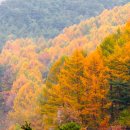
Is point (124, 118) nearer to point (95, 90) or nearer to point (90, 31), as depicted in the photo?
point (95, 90)

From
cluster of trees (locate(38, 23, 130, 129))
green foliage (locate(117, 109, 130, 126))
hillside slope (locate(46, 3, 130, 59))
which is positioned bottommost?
green foliage (locate(117, 109, 130, 126))

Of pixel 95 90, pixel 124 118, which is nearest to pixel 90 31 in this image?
pixel 95 90

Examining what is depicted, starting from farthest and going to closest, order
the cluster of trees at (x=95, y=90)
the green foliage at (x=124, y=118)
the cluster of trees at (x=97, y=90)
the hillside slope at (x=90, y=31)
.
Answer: the hillside slope at (x=90, y=31)
the cluster of trees at (x=95, y=90)
the cluster of trees at (x=97, y=90)
the green foliage at (x=124, y=118)

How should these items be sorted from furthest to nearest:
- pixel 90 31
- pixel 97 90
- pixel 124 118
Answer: pixel 90 31 < pixel 97 90 < pixel 124 118

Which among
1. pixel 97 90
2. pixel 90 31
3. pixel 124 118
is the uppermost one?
pixel 90 31

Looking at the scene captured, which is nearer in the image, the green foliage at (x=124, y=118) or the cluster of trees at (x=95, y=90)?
the green foliage at (x=124, y=118)

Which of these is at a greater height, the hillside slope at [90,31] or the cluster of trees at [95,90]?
the hillside slope at [90,31]

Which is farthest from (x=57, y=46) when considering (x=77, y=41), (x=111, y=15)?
(x=111, y=15)

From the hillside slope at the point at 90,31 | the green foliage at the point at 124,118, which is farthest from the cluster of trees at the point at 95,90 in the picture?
the hillside slope at the point at 90,31

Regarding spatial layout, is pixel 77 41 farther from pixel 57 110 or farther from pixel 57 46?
pixel 57 110

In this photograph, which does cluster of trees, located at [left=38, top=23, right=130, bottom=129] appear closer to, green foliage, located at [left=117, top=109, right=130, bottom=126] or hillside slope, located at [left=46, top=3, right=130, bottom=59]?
green foliage, located at [left=117, top=109, right=130, bottom=126]

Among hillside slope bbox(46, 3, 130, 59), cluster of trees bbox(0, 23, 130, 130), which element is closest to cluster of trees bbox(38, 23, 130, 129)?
cluster of trees bbox(0, 23, 130, 130)

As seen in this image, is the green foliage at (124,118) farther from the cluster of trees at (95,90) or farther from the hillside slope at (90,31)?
the hillside slope at (90,31)

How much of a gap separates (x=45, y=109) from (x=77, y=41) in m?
118
